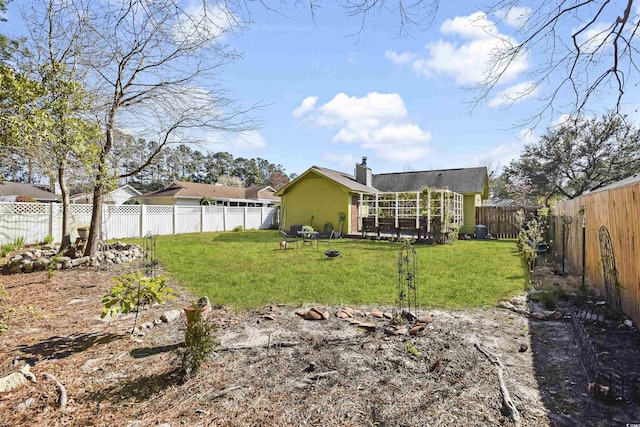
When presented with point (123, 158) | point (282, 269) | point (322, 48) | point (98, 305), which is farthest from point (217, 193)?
point (322, 48)

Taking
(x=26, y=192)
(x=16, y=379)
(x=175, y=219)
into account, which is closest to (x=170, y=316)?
(x=16, y=379)

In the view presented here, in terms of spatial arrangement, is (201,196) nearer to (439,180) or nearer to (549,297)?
(439,180)

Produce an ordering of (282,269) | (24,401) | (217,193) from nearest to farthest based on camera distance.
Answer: (24,401) → (282,269) → (217,193)

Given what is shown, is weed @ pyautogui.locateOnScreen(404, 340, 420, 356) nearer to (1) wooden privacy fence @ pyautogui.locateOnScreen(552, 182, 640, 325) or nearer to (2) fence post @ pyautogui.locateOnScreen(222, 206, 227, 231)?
(1) wooden privacy fence @ pyautogui.locateOnScreen(552, 182, 640, 325)

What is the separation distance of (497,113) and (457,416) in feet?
10.6

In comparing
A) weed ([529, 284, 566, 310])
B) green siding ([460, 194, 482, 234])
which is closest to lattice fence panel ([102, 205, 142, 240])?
weed ([529, 284, 566, 310])

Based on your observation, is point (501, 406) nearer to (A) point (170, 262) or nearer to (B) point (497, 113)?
(B) point (497, 113)

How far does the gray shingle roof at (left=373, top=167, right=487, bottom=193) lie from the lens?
17.7 m

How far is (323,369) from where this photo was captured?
3012mm

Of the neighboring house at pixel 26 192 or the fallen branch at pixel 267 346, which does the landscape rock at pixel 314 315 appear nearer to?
the fallen branch at pixel 267 346

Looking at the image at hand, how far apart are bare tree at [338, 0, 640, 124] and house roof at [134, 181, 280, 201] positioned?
22131 millimetres

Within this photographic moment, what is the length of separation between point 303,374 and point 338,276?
437 centimetres

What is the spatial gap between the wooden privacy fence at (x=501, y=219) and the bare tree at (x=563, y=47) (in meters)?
13.9

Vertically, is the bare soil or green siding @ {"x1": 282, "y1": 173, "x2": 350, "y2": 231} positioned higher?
green siding @ {"x1": 282, "y1": 173, "x2": 350, "y2": 231}
